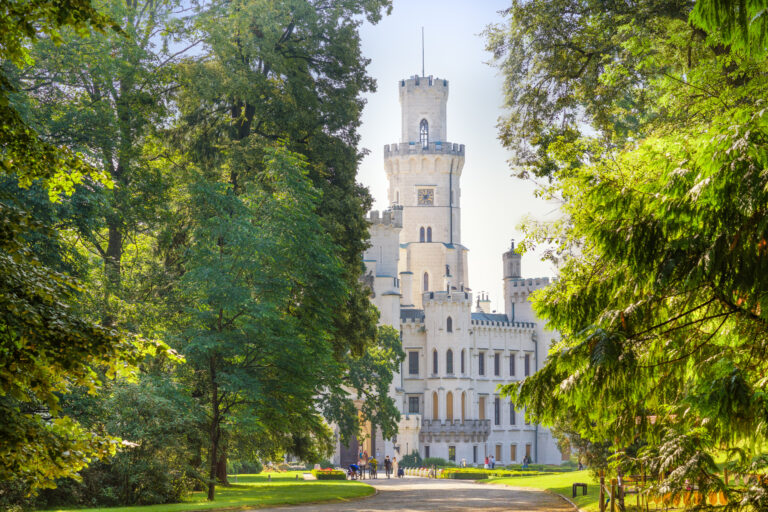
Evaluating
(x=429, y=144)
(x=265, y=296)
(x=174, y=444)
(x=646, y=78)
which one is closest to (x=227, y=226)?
(x=265, y=296)

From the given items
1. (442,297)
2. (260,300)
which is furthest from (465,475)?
(442,297)

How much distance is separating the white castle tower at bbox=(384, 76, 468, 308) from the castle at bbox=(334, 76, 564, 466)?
0.10m

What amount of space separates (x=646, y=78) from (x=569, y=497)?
12817 millimetres

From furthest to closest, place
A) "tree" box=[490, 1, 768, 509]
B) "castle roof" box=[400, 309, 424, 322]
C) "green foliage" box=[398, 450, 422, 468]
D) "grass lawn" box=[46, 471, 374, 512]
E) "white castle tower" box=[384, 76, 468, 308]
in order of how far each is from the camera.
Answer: "white castle tower" box=[384, 76, 468, 308], "castle roof" box=[400, 309, 424, 322], "green foliage" box=[398, 450, 422, 468], "grass lawn" box=[46, 471, 374, 512], "tree" box=[490, 1, 768, 509]

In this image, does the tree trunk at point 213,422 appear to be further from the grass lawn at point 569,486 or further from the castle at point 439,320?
the castle at point 439,320

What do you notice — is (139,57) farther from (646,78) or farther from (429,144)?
(429,144)

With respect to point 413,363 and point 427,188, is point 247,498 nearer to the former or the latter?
point 413,363

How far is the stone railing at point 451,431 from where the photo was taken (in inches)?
2869

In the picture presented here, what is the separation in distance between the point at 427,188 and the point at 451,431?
28038mm

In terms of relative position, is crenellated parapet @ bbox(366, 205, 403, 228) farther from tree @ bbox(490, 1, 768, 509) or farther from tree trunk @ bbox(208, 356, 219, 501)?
tree @ bbox(490, 1, 768, 509)

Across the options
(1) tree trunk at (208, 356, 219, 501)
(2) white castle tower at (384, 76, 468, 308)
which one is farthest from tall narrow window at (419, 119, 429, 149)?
(1) tree trunk at (208, 356, 219, 501)

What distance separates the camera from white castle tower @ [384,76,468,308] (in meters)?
88.1

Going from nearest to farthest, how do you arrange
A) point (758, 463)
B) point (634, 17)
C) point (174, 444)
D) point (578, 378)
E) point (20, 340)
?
point (20, 340) < point (578, 378) < point (758, 463) < point (634, 17) < point (174, 444)

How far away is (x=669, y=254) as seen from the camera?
8.33m
